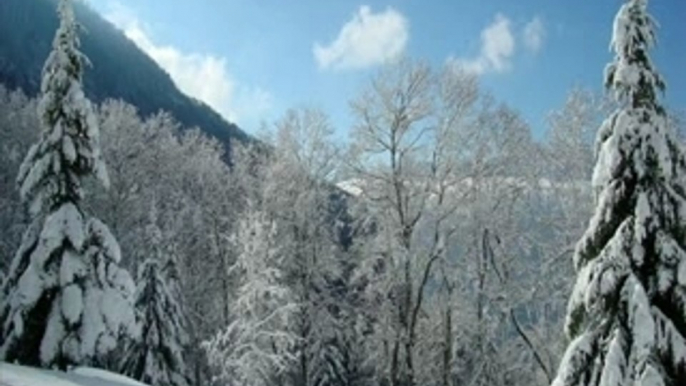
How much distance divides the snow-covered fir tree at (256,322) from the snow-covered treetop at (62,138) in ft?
Answer: 30.7

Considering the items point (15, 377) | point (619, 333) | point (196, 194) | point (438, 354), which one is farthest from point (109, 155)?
point (619, 333)

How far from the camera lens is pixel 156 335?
33.8 meters

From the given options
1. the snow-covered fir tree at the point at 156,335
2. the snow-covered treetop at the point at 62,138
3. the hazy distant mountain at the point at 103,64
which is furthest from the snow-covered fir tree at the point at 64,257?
the hazy distant mountain at the point at 103,64

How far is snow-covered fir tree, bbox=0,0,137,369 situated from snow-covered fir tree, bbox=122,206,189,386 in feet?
35.8

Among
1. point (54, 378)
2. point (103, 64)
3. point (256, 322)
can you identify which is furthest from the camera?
point (103, 64)

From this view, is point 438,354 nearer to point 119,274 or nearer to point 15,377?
point 119,274

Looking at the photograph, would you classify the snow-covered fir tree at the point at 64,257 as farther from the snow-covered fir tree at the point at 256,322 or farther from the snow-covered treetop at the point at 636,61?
the snow-covered treetop at the point at 636,61

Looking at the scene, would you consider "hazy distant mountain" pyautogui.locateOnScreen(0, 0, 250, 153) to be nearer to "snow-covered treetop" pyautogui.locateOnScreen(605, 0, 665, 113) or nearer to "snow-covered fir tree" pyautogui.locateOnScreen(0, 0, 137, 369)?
"snow-covered fir tree" pyautogui.locateOnScreen(0, 0, 137, 369)

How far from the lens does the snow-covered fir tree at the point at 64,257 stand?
70.7ft

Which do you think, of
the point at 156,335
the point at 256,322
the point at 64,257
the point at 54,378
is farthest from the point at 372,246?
the point at 54,378

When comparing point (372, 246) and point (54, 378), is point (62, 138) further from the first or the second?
point (372, 246)

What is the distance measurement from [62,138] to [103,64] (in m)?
151

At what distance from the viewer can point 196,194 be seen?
52094mm

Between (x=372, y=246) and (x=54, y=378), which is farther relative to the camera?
(x=372, y=246)
